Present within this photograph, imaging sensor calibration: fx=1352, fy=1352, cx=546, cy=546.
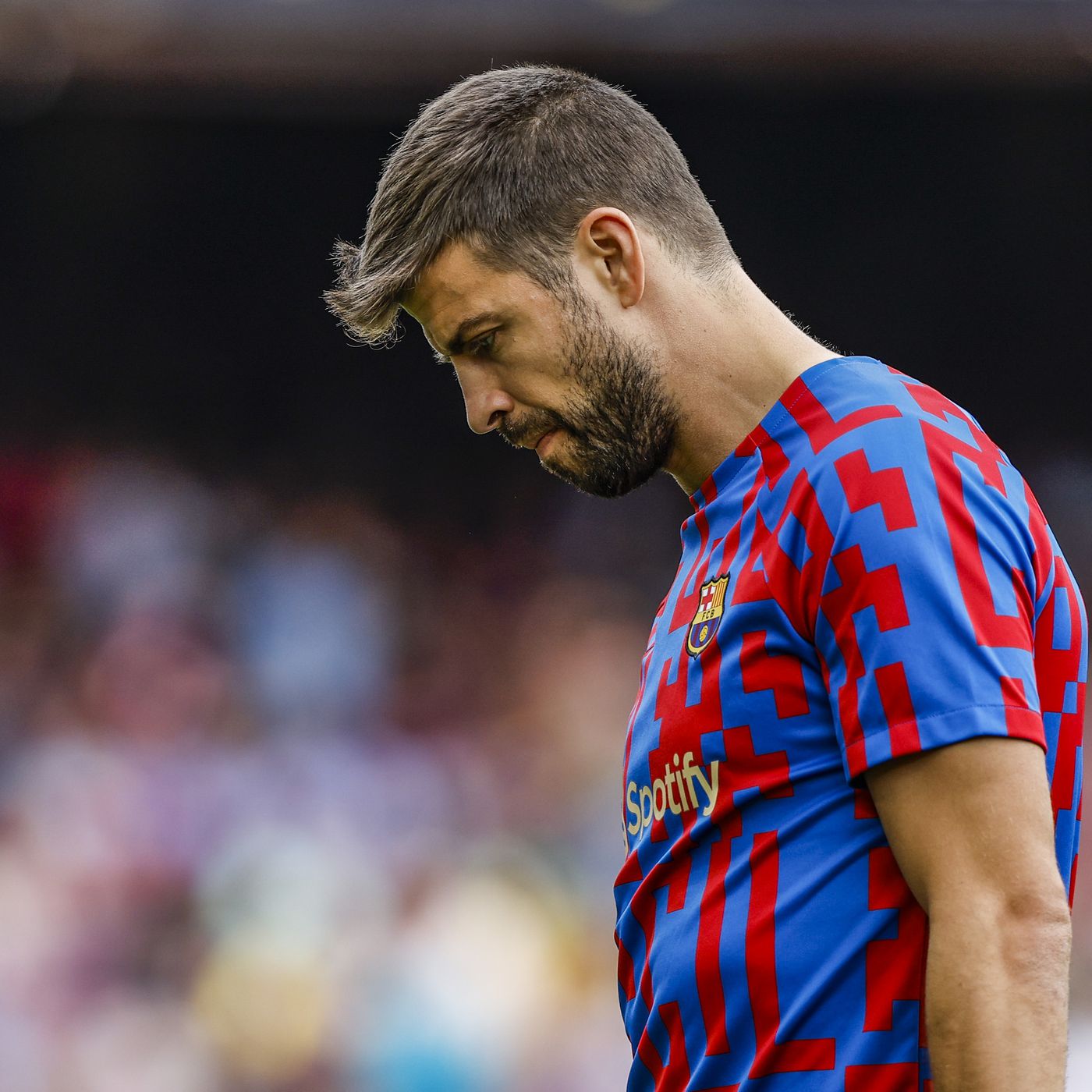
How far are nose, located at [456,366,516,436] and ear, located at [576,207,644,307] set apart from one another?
17cm

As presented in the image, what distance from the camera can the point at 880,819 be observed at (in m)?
1.11

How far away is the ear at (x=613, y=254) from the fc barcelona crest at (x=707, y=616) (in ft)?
1.11

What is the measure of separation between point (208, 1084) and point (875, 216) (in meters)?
3.89

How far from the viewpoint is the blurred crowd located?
15.3 feet

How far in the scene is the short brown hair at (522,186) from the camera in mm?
1473

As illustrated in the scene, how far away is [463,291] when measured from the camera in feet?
4.90

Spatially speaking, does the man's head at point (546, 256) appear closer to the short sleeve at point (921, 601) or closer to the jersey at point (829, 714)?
the jersey at point (829, 714)

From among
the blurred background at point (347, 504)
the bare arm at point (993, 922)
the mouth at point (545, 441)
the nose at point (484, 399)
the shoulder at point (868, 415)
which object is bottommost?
the bare arm at point (993, 922)

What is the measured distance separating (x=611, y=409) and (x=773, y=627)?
0.38m

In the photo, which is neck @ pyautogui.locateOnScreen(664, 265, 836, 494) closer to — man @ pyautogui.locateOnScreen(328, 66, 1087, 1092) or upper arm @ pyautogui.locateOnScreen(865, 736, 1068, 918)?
man @ pyautogui.locateOnScreen(328, 66, 1087, 1092)

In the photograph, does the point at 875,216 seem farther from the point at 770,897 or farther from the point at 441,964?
the point at 770,897

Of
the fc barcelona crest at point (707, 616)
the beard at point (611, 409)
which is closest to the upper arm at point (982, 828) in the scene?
the fc barcelona crest at point (707, 616)

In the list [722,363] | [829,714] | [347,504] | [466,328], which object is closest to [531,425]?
[466,328]

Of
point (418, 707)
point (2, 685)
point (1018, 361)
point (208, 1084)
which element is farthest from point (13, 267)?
point (1018, 361)
